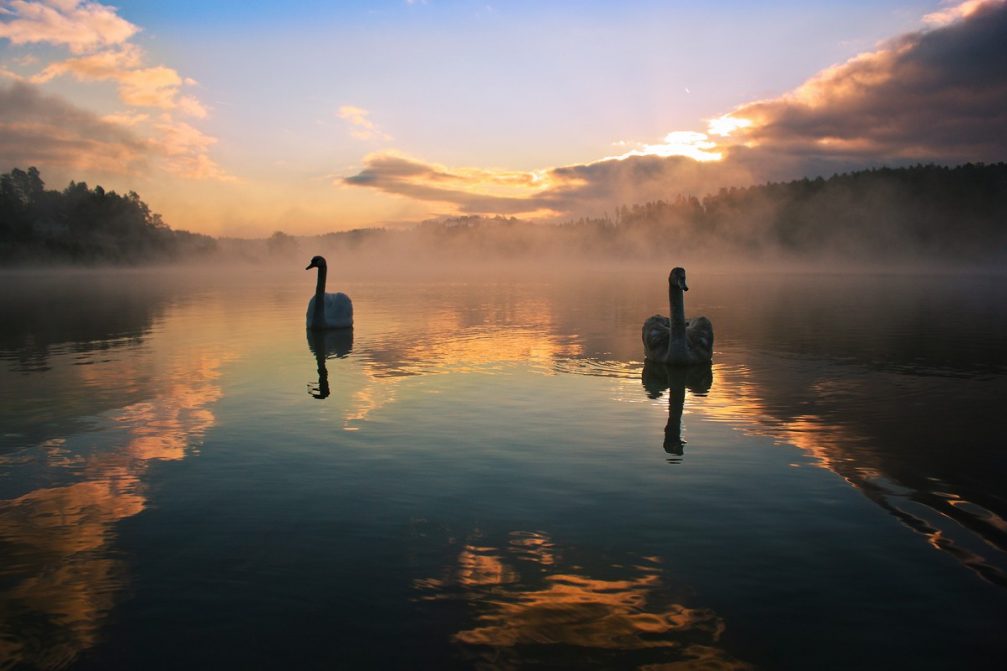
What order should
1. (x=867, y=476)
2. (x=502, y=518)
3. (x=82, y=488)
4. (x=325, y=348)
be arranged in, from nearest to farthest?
(x=502, y=518), (x=82, y=488), (x=867, y=476), (x=325, y=348)

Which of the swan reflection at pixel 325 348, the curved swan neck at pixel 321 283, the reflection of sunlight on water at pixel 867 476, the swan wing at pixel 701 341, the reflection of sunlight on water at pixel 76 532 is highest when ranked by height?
the curved swan neck at pixel 321 283

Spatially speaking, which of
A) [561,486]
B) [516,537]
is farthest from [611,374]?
[516,537]

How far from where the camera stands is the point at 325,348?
25422 mm

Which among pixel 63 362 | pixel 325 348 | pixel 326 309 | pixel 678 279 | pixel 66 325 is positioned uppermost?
pixel 678 279

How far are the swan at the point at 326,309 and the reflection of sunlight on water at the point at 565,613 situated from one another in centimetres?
2274

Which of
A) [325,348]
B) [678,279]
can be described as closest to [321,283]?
[325,348]

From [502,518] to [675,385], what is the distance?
10.2 metres

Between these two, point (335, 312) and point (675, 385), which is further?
point (335, 312)

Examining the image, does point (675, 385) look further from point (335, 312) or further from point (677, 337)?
Result: point (335, 312)

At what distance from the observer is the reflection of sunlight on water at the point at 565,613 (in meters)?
6.06

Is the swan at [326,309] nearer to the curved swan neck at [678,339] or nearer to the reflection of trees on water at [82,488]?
the reflection of trees on water at [82,488]

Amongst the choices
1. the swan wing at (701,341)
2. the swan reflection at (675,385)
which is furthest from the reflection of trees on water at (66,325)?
the swan wing at (701,341)

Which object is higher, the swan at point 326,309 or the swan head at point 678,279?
the swan head at point 678,279

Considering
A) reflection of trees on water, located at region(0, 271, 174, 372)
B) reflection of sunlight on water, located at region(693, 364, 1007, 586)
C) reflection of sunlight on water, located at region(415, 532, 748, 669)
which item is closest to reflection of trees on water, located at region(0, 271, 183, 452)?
reflection of trees on water, located at region(0, 271, 174, 372)
